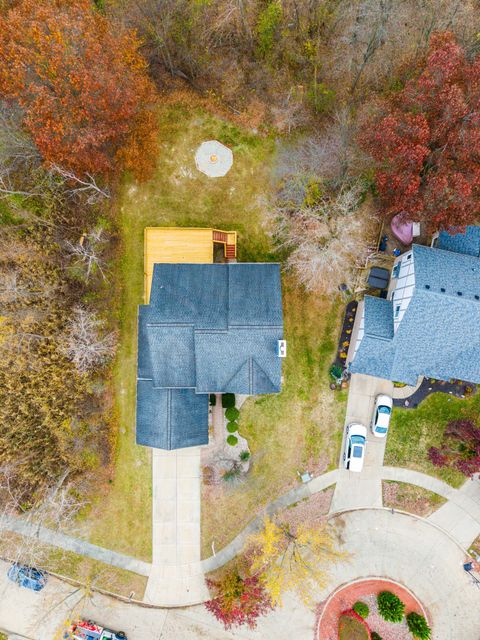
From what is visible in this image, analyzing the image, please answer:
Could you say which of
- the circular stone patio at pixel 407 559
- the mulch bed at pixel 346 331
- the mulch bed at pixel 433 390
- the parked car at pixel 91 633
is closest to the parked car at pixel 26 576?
the parked car at pixel 91 633

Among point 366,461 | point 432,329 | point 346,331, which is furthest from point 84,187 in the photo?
point 366,461

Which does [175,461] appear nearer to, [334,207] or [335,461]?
[335,461]

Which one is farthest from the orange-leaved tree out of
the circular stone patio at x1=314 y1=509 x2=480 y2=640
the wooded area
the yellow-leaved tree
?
the circular stone patio at x1=314 y1=509 x2=480 y2=640

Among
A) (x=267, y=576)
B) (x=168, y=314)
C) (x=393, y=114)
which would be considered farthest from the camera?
(x=267, y=576)

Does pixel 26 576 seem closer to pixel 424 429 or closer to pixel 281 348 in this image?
pixel 281 348

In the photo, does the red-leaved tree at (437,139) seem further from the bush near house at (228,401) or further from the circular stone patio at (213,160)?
the bush near house at (228,401)

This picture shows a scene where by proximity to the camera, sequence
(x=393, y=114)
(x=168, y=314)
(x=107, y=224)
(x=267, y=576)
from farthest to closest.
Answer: (x=107, y=224)
(x=267, y=576)
(x=168, y=314)
(x=393, y=114)

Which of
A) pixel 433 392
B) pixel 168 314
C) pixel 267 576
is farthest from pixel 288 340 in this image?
pixel 267 576
